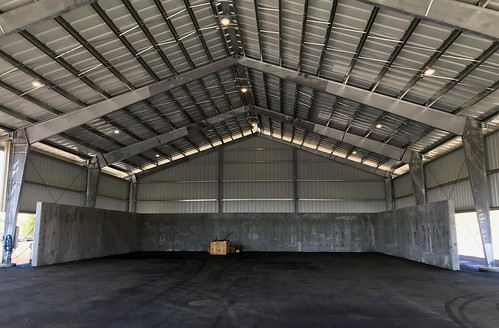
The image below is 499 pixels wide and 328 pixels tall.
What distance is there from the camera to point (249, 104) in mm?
28547

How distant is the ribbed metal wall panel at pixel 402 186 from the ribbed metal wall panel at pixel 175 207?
1698 centimetres

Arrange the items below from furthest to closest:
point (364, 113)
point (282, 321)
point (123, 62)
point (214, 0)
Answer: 1. point (364, 113)
2. point (123, 62)
3. point (214, 0)
4. point (282, 321)

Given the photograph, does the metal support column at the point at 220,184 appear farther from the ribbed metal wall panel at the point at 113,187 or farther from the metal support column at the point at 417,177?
the metal support column at the point at 417,177

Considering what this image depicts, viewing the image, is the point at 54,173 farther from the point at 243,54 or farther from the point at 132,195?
the point at 243,54

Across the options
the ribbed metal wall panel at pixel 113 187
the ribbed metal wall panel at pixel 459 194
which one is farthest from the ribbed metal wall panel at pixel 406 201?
the ribbed metal wall panel at pixel 113 187

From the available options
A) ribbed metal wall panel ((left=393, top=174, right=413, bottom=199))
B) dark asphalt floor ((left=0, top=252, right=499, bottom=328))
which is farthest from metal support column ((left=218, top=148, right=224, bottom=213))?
dark asphalt floor ((left=0, top=252, right=499, bottom=328))

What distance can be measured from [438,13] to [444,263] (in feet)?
44.5

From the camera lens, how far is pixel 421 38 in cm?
1399

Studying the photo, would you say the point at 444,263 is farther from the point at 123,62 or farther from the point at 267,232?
the point at 123,62

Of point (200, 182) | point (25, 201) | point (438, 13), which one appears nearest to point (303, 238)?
point (200, 182)

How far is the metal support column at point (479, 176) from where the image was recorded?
18438mm

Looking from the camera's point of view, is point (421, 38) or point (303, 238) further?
point (303, 238)

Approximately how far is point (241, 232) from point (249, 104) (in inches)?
493

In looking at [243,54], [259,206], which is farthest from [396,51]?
[259,206]
